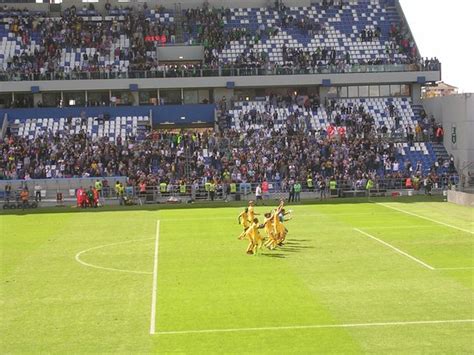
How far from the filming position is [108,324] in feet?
64.2

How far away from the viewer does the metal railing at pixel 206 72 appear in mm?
66875

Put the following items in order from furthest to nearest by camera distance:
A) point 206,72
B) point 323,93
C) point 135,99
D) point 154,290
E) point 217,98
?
point 323,93, point 217,98, point 135,99, point 206,72, point 154,290

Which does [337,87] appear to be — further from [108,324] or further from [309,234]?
[108,324]

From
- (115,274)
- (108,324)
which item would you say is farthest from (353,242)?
(108,324)

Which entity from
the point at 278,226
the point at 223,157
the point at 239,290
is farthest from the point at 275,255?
the point at 223,157

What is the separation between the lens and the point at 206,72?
67812 mm

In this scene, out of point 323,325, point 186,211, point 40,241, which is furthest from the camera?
point 186,211

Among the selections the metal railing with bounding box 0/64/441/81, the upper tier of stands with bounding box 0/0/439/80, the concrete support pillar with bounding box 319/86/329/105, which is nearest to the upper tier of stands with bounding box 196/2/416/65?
the upper tier of stands with bounding box 0/0/439/80

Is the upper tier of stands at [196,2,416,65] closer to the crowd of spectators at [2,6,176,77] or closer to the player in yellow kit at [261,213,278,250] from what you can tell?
→ the crowd of spectators at [2,6,176,77]

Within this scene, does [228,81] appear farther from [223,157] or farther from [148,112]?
[223,157]

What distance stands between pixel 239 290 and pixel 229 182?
33306 mm

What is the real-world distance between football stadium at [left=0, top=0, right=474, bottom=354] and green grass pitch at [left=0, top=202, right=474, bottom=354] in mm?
95

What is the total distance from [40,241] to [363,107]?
38069mm

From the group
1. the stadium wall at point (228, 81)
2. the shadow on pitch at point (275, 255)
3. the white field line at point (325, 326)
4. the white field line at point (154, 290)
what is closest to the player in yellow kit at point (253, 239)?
the shadow on pitch at point (275, 255)
